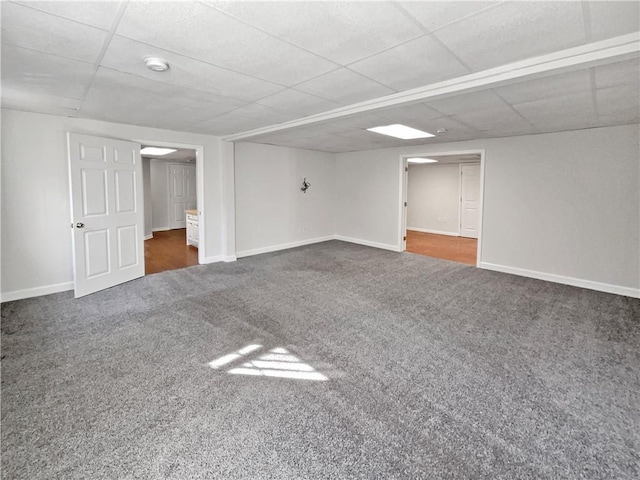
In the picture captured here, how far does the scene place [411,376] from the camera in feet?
8.05

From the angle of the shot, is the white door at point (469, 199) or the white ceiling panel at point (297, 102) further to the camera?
the white door at point (469, 199)

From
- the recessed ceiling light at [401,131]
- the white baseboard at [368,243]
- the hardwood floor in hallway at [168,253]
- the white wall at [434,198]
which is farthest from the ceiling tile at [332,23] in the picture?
the white wall at [434,198]

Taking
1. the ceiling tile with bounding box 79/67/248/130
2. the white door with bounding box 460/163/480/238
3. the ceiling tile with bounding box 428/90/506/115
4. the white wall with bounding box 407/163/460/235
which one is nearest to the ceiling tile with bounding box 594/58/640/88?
the ceiling tile with bounding box 428/90/506/115

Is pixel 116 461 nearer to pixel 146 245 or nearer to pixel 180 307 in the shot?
pixel 180 307

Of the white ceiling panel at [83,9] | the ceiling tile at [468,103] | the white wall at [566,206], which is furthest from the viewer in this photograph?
the white wall at [566,206]

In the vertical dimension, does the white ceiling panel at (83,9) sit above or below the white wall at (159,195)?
above

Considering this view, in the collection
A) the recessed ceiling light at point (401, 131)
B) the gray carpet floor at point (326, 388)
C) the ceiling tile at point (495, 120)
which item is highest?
the recessed ceiling light at point (401, 131)

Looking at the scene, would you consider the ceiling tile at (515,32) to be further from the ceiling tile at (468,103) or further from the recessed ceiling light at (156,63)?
the recessed ceiling light at (156,63)

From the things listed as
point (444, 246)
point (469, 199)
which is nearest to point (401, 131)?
point (444, 246)

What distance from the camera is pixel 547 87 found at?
2820mm

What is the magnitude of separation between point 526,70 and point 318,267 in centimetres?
→ 404

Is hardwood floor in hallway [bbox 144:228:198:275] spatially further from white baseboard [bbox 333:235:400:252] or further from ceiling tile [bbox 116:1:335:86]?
ceiling tile [bbox 116:1:335:86]

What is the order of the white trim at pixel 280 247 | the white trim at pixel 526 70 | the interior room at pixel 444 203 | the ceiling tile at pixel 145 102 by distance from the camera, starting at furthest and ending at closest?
the interior room at pixel 444 203, the white trim at pixel 280 247, the ceiling tile at pixel 145 102, the white trim at pixel 526 70

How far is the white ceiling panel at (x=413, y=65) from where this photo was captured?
2172 millimetres
